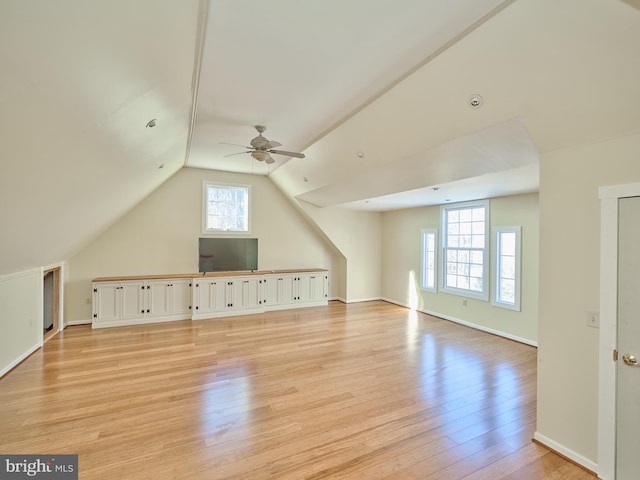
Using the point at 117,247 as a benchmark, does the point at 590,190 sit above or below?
above

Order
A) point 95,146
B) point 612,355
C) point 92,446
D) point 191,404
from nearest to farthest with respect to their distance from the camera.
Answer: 1. point 612,355
2. point 92,446
3. point 95,146
4. point 191,404

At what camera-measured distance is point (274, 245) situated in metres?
7.06

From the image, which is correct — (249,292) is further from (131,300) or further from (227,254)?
(131,300)

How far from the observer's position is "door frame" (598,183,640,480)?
75.7 inches

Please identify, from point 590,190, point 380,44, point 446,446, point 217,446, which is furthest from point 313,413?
point 380,44

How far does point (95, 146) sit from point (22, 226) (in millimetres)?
1062

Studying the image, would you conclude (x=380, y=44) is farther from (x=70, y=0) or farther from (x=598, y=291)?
(x=598, y=291)

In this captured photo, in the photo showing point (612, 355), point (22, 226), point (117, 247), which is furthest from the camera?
point (117, 247)

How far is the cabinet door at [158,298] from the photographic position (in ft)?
18.2

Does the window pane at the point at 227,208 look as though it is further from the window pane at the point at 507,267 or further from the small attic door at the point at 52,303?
the window pane at the point at 507,267

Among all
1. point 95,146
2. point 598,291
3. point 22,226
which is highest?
point 95,146

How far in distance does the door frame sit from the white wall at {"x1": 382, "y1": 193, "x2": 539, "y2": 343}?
2.87 metres

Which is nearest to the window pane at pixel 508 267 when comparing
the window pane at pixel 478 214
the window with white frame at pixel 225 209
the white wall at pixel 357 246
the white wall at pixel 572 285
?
the window pane at pixel 478 214

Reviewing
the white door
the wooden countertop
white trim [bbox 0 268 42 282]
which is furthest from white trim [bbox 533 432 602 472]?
white trim [bbox 0 268 42 282]
